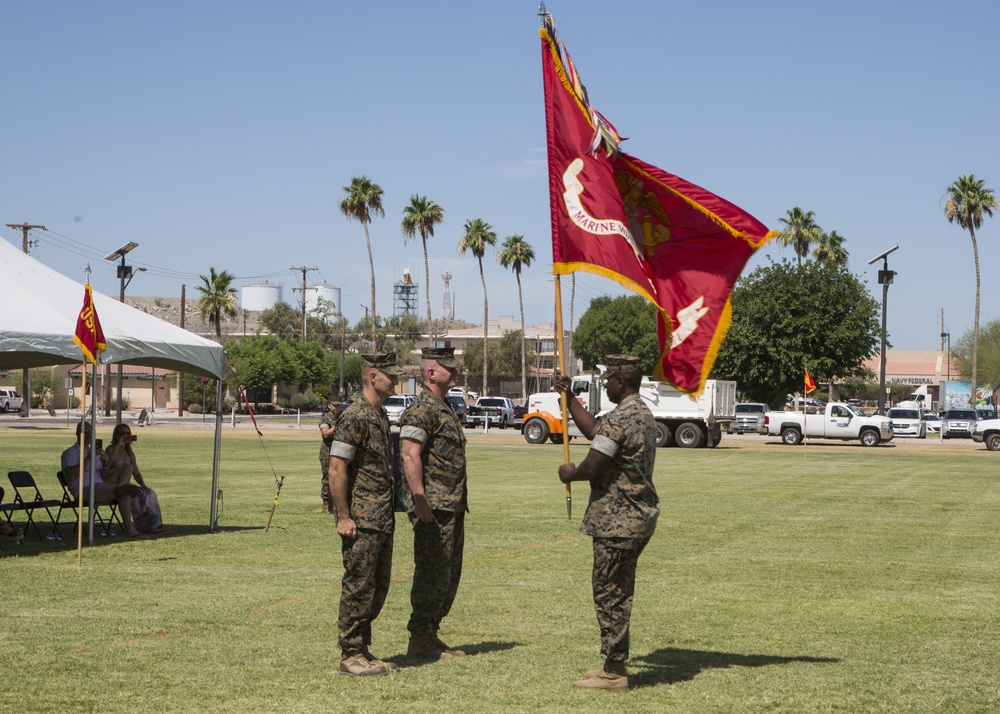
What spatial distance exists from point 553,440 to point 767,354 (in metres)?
22.7

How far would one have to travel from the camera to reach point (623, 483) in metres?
6.99

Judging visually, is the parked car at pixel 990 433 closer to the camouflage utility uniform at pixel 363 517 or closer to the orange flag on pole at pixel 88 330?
the orange flag on pole at pixel 88 330

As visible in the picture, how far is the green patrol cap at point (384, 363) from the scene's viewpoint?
740 cm

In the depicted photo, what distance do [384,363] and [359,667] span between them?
1909mm

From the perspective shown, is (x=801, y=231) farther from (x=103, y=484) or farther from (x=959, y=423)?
(x=103, y=484)

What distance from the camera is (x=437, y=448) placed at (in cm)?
763

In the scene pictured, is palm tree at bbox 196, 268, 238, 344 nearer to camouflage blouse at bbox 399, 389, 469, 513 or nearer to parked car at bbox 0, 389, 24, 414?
parked car at bbox 0, 389, 24, 414

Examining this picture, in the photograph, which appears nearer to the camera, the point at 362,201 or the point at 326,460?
the point at 326,460

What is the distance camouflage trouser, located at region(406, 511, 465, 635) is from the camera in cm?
759

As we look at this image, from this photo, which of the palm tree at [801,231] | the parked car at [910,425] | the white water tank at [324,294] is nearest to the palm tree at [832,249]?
the palm tree at [801,231]

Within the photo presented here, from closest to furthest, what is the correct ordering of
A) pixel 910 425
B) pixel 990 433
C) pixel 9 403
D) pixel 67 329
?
A: 1. pixel 67 329
2. pixel 990 433
3. pixel 910 425
4. pixel 9 403

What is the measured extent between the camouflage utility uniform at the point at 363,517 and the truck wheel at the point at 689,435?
3523 centimetres

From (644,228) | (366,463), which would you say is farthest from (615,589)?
(644,228)

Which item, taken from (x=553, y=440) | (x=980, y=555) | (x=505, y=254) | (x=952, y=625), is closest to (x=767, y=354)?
(x=553, y=440)
